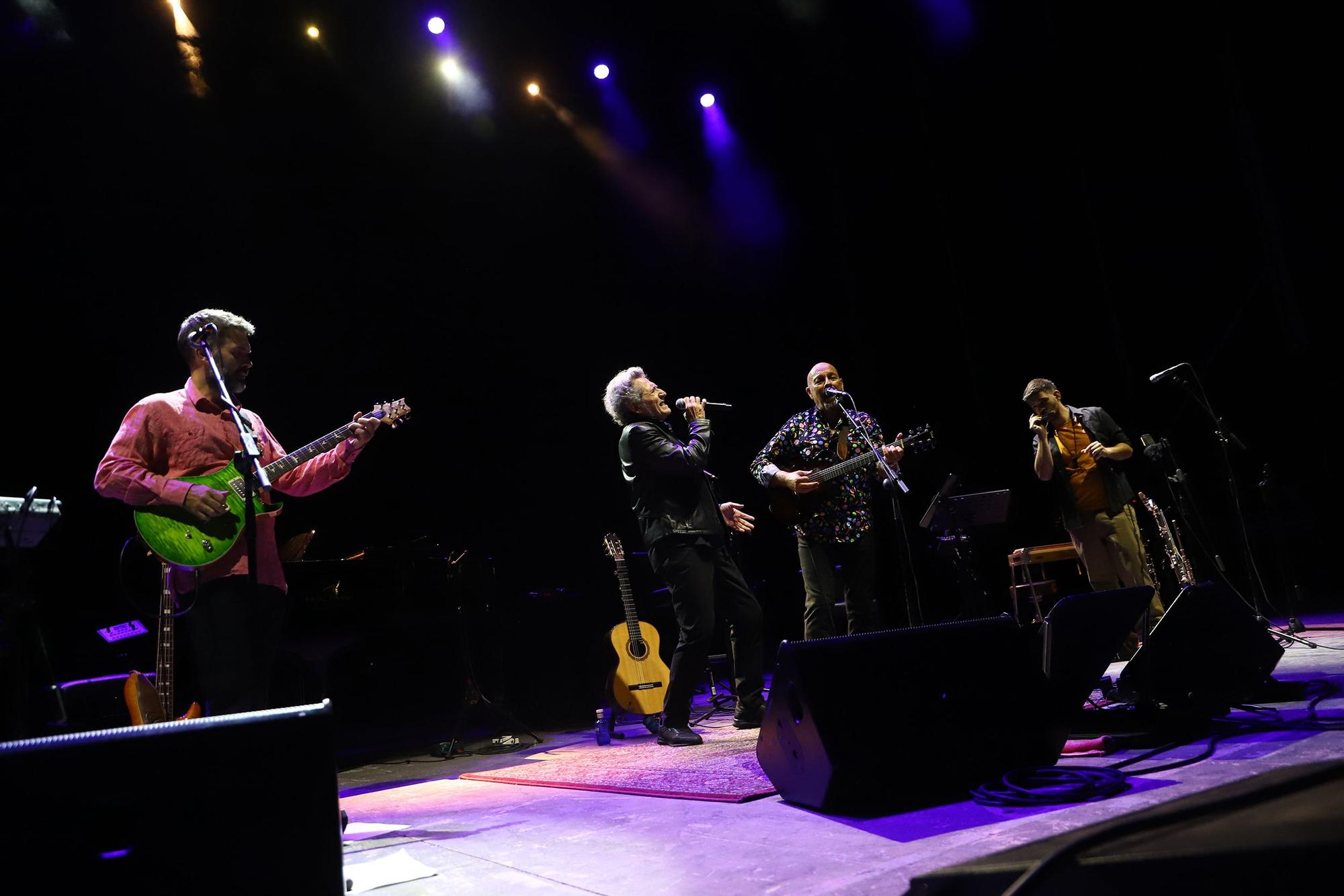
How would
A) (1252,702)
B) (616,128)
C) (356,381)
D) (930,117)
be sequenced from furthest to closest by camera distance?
(930,117) → (616,128) → (356,381) → (1252,702)

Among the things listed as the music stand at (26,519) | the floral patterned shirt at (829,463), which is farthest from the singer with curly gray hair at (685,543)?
the music stand at (26,519)

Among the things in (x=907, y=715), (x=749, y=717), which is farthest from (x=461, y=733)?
(x=907, y=715)

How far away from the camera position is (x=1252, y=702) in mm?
3434

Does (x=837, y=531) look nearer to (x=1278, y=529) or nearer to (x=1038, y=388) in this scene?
(x=1038, y=388)

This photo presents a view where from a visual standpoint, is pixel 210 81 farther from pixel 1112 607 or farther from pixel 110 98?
pixel 1112 607

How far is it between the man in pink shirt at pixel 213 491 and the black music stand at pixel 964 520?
353 centimetres

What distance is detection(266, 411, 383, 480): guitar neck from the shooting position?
11.2 feet

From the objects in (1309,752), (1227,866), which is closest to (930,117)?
(1309,752)

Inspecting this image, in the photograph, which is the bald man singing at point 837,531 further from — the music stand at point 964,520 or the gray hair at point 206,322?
the gray hair at point 206,322

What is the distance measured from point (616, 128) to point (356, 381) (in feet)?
11.5

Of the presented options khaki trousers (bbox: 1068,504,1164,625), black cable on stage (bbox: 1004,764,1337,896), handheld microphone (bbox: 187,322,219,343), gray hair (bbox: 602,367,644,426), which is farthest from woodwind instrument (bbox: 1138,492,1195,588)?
black cable on stage (bbox: 1004,764,1337,896)

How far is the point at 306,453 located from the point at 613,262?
17.1 ft

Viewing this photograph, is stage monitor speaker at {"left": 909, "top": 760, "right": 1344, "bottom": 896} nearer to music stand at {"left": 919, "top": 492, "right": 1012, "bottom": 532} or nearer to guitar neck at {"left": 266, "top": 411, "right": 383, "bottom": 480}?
guitar neck at {"left": 266, "top": 411, "right": 383, "bottom": 480}

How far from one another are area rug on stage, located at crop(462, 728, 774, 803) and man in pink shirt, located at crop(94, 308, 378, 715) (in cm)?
135
